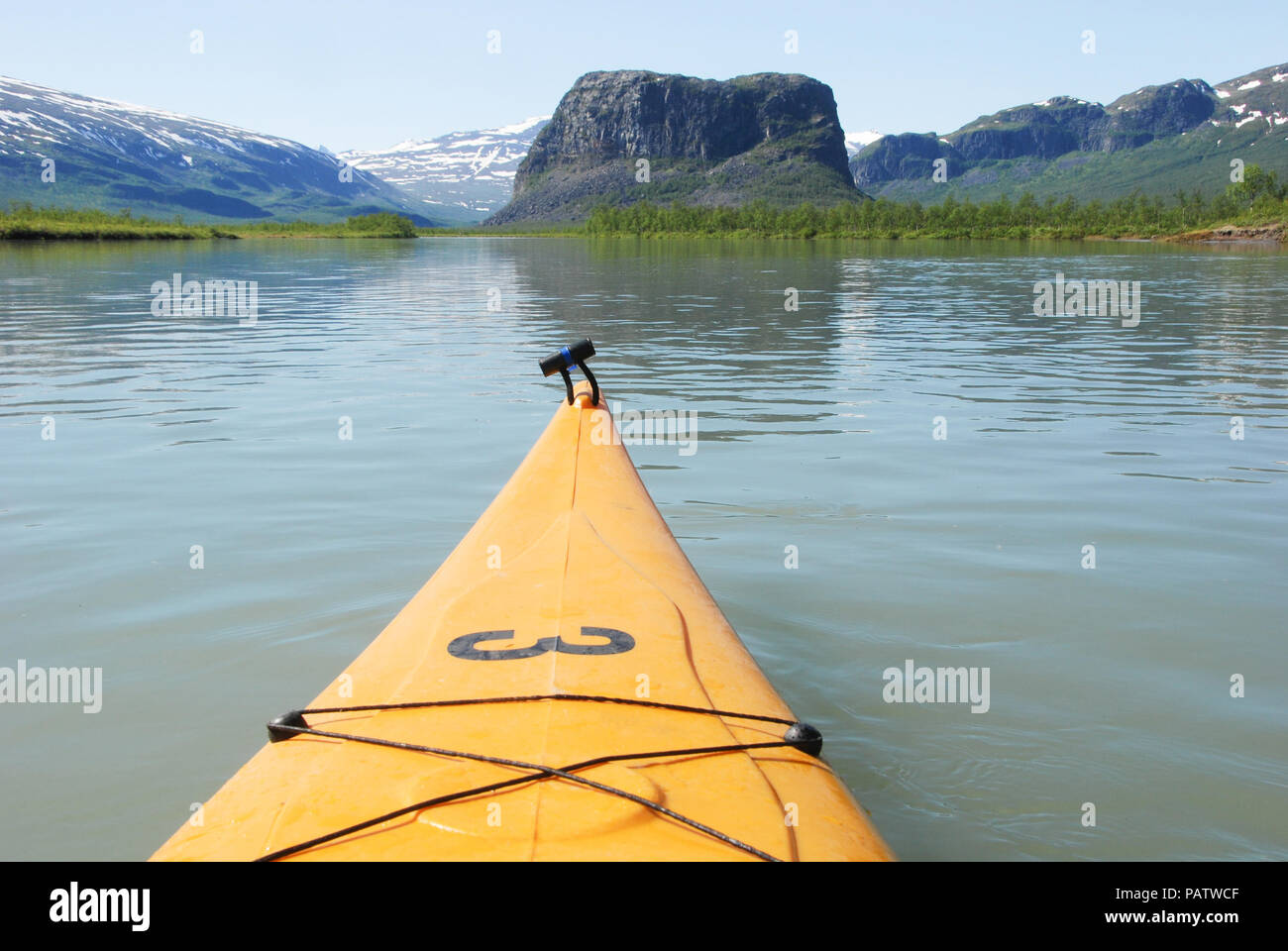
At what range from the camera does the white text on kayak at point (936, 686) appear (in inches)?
207

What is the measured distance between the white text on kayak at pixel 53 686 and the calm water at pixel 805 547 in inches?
3.8

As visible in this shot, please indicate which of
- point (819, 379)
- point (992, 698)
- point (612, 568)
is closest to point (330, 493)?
point (612, 568)

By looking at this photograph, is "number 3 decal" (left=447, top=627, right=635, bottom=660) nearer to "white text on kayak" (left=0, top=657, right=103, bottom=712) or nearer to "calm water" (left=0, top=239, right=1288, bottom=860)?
"calm water" (left=0, top=239, right=1288, bottom=860)

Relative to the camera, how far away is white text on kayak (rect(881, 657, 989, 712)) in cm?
526

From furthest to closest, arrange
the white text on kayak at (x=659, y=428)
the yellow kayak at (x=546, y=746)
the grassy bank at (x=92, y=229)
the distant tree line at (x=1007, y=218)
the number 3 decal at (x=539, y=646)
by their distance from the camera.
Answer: the distant tree line at (x=1007, y=218), the grassy bank at (x=92, y=229), the white text on kayak at (x=659, y=428), the number 3 decal at (x=539, y=646), the yellow kayak at (x=546, y=746)

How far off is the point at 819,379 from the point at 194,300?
73.1 feet

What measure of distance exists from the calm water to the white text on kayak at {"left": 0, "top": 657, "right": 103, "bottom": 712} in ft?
0.32

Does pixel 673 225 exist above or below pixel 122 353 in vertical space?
above

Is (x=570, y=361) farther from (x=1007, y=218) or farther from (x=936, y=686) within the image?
(x=1007, y=218)

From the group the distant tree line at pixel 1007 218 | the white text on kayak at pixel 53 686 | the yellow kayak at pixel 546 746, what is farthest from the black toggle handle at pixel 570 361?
the distant tree line at pixel 1007 218

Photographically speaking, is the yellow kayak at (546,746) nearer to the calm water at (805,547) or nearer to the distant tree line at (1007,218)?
the calm water at (805,547)

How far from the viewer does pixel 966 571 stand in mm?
7020
